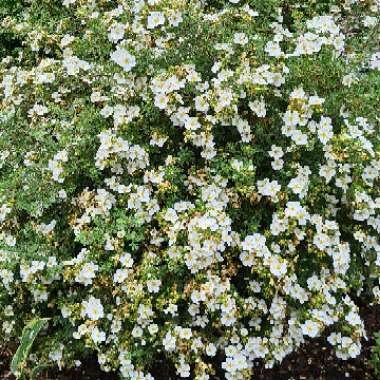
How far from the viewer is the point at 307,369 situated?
3.39m

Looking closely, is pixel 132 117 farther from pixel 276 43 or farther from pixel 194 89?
pixel 276 43

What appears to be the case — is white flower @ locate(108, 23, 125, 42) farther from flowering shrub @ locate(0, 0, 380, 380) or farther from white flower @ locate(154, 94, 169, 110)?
white flower @ locate(154, 94, 169, 110)

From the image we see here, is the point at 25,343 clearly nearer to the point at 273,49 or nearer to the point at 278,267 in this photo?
the point at 278,267

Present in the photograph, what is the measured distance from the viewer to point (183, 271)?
291 centimetres

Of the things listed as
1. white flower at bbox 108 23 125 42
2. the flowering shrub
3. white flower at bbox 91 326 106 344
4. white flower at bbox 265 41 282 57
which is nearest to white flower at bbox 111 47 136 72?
the flowering shrub

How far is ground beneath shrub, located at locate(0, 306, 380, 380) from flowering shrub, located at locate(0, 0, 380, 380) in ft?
0.98

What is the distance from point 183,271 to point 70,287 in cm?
61

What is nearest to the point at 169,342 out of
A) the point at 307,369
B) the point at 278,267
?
the point at 278,267

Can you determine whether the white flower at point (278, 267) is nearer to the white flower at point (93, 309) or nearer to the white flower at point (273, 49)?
the white flower at point (93, 309)

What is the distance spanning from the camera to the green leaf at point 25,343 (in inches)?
113

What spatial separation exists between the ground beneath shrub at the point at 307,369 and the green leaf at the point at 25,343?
1.60ft

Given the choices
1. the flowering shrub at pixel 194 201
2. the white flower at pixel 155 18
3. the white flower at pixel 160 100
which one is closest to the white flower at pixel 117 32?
the flowering shrub at pixel 194 201

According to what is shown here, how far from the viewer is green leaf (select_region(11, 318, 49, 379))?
2.86 m

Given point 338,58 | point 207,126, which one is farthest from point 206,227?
point 338,58
